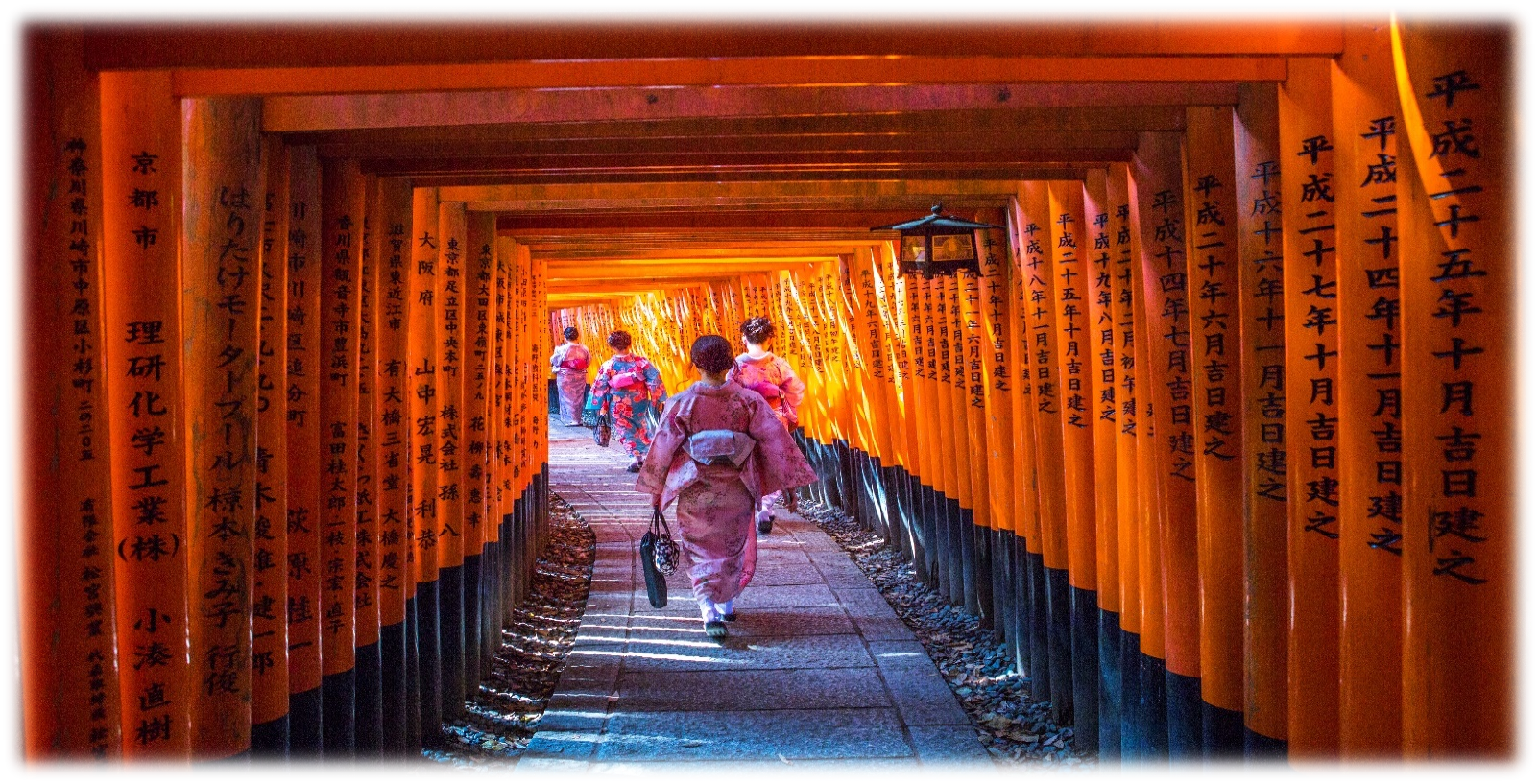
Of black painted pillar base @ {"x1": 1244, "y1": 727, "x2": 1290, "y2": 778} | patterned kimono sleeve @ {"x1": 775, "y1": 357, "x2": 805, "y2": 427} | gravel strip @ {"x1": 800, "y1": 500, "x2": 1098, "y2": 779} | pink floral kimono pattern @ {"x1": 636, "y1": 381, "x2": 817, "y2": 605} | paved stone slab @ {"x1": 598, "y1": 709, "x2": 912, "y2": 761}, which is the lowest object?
gravel strip @ {"x1": 800, "y1": 500, "x2": 1098, "y2": 779}

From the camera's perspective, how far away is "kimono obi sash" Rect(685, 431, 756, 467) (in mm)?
6730

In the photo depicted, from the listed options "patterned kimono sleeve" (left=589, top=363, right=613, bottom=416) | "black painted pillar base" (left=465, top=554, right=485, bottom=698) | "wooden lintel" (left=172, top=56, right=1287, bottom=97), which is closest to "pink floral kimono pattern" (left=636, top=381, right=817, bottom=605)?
"black painted pillar base" (left=465, top=554, right=485, bottom=698)

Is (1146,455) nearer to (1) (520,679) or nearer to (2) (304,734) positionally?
(2) (304,734)

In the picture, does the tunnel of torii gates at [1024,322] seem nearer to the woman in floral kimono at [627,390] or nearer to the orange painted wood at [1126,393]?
the orange painted wood at [1126,393]

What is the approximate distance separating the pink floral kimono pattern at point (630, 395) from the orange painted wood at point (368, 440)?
9633mm

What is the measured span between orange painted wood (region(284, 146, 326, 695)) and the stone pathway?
1.28 metres

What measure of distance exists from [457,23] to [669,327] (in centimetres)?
1875

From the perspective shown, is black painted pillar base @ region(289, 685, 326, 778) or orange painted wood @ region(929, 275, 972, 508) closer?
black painted pillar base @ region(289, 685, 326, 778)

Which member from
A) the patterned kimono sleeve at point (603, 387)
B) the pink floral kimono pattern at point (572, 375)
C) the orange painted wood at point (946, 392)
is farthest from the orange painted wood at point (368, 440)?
→ the pink floral kimono pattern at point (572, 375)

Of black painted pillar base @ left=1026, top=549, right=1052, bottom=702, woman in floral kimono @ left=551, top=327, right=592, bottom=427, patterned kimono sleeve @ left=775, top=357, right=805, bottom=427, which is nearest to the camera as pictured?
black painted pillar base @ left=1026, top=549, right=1052, bottom=702

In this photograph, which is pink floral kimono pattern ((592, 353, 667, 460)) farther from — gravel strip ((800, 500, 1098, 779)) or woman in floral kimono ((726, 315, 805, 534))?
gravel strip ((800, 500, 1098, 779))

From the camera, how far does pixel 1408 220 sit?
258 centimetres

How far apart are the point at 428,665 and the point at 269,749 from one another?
1837mm

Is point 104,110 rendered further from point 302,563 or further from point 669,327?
point 669,327
